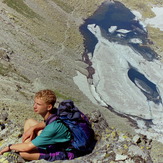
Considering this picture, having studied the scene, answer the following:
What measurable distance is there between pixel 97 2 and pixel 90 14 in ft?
41.9

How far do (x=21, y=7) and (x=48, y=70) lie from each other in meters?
26.0

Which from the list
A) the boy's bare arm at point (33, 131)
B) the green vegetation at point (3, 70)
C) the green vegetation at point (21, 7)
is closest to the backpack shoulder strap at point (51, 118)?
the boy's bare arm at point (33, 131)

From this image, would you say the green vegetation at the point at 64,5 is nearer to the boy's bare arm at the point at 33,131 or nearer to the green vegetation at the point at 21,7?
the green vegetation at the point at 21,7

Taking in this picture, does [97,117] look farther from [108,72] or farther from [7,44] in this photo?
[108,72]

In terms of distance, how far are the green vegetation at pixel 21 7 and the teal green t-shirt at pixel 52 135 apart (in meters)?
59.5

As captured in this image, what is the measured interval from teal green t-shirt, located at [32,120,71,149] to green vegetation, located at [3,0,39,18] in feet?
195

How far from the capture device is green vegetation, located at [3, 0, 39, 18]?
6569 cm

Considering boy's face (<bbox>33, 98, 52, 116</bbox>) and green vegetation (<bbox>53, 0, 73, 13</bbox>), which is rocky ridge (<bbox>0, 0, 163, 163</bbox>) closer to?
green vegetation (<bbox>53, 0, 73, 13</bbox>)

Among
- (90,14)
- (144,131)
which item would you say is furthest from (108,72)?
(90,14)

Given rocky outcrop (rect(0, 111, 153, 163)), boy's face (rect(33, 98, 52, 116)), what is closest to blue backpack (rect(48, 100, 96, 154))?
boy's face (rect(33, 98, 52, 116))

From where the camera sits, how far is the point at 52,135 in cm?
1077

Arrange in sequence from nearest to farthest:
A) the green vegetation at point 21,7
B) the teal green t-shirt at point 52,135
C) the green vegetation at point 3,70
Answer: the teal green t-shirt at point 52,135 → the green vegetation at point 3,70 → the green vegetation at point 21,7

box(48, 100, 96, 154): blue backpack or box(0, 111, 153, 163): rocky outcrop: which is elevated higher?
box(48, 100, 96, 154): blue backpack

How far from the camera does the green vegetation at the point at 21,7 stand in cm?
6569
